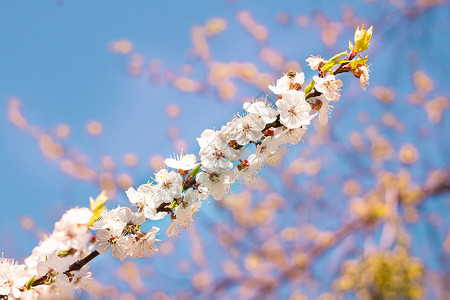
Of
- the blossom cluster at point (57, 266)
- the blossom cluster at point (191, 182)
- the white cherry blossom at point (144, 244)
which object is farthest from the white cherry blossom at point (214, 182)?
the blossom cluster at point (57, 266)

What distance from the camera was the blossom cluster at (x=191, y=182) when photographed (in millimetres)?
1021

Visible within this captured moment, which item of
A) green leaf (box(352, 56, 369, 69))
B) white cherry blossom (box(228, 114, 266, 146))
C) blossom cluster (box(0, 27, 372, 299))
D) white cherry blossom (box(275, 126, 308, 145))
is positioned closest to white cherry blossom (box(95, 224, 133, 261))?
blossom cluster (box(0, 27, 372, 299))

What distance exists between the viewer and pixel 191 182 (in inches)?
42.8

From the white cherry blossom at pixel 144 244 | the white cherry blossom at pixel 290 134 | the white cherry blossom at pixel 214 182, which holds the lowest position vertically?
the white cherry blossom at pixel 144 244

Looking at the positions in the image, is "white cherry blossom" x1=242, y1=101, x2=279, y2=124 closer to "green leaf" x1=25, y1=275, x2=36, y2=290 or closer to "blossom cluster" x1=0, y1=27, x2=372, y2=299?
"blossom cluster" x1=0, y1=27, x2=372, y2=299

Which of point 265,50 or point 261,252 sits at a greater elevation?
point 265,50

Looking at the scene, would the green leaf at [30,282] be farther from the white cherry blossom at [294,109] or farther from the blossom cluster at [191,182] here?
the white cherry blossom at [294,109]

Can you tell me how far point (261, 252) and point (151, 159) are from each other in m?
2.11

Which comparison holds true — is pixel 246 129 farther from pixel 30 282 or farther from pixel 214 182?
pixel 30 282

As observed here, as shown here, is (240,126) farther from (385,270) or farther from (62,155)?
(62,155)

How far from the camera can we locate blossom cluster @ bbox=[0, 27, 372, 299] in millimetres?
1021

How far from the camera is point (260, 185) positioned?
491 centimetres

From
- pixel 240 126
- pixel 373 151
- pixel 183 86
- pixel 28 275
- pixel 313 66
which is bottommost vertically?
pixel 28 275

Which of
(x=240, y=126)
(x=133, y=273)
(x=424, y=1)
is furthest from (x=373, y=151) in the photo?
(x=240, y=126)
